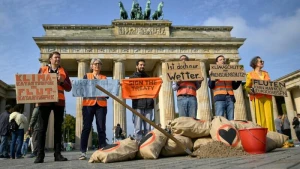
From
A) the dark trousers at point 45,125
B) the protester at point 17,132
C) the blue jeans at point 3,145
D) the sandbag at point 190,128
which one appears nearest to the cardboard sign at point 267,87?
the sandbag at point 190,128

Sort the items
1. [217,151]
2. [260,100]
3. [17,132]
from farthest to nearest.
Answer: [17,132] < [260,100] < [217,151]

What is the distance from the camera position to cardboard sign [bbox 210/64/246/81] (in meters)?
7.28

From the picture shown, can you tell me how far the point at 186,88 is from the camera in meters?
7.16

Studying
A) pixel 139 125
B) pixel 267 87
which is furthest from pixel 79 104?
pixel 267 87

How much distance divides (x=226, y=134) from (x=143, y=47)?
22.5 m

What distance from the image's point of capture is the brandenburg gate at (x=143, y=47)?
25.6 meters

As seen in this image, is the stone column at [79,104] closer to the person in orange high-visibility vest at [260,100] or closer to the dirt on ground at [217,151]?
the person in orange high-visibility vest at [260,100]

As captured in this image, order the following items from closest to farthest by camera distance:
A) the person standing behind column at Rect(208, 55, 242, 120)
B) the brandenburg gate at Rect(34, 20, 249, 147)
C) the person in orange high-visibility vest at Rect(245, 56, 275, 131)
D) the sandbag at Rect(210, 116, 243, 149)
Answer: the sandbag at Rect(210, 116, 243, 149)
the person standing behind column at Rect(208, 55, 242, 120)
the person in orange high-visibility vest at Rect(245, 56, 275, 131)
the brandenburg gate at Rect(34, 20, 249, 147)

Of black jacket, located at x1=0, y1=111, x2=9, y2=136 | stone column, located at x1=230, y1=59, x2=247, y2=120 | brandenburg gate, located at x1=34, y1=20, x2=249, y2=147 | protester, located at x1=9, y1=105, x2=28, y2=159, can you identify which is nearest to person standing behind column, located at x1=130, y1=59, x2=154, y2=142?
protester, located at x1=9, y1=105, x2=28, y2=159

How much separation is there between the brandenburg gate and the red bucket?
20098 mm

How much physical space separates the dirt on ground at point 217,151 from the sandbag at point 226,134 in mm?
147

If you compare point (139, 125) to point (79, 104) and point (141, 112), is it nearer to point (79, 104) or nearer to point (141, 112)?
point (141, 112)

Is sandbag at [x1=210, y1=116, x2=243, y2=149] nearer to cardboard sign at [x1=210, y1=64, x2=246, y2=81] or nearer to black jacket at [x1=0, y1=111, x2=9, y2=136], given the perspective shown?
cardboard sign at [x1=210, y1=64, x2=246, y2=81]

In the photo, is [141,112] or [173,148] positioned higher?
[141,112]
